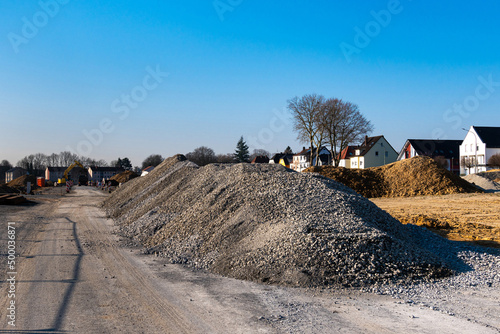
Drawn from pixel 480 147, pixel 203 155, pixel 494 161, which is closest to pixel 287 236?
pixel 494 161

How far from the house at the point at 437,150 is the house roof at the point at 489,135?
24.2ft

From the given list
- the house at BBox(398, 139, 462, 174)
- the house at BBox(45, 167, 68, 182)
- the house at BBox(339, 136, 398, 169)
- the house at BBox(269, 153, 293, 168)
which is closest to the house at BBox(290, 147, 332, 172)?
the house at BBox(269, 153, 293, 168)

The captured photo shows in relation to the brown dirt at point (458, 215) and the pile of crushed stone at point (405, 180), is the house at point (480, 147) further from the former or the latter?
the brown dirt at point (458, 215)

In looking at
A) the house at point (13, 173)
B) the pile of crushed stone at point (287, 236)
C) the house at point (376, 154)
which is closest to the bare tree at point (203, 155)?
the house at point (376, 154)

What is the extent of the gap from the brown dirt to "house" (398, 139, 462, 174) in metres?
39.8

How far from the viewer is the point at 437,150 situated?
2534 inches

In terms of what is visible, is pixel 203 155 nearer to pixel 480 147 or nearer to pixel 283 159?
pixel 283 159

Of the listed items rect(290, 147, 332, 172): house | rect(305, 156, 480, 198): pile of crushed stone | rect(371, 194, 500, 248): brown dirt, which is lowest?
rect(371, 194, 500, 248): brown dirt

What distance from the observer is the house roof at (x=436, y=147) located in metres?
63.4

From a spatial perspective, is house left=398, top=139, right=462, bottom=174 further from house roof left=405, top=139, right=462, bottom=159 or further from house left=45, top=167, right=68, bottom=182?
house left=45, top=167, right=68, bottom=182

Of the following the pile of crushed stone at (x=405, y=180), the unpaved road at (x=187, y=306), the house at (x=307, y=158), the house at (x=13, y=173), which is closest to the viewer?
the unpaved road at (x=187, y=306)

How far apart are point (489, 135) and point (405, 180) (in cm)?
3578

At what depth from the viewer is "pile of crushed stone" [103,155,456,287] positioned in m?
7.80

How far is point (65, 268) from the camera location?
29.5 ft
